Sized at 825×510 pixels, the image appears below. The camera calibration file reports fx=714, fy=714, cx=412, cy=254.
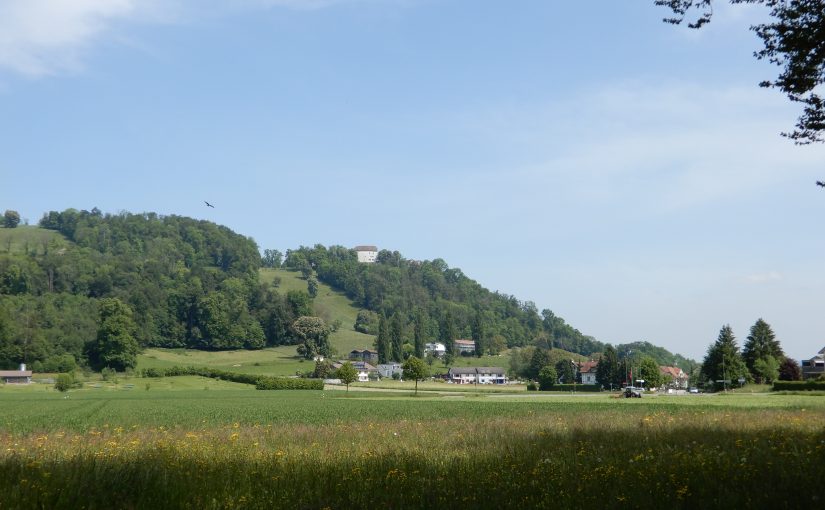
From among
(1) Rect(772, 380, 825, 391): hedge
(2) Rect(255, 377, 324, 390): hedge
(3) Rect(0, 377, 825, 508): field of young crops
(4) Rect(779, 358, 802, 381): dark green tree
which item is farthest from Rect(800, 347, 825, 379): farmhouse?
(3) Rect(0, 377, 825, 508): field of young crops

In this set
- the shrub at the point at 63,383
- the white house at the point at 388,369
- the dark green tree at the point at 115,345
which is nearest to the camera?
the shrub at the point at 63,383

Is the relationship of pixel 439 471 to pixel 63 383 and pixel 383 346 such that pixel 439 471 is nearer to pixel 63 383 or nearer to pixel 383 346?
pixel 63 383

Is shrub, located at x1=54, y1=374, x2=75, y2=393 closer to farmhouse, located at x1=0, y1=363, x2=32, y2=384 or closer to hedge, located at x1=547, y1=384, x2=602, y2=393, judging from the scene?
farmhouse, located at x1=0, y1=363, x2=32, y2=384

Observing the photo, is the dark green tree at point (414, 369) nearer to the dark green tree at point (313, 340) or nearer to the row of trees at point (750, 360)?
the row of trees at point (750, 360)

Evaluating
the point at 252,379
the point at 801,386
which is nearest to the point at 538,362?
the point at 252,379

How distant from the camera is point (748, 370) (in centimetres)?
11094

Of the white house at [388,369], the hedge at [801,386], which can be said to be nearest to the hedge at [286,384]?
the hedge at [801,386]

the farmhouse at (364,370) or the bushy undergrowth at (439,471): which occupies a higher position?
the bushy undergrowth at (439,471)

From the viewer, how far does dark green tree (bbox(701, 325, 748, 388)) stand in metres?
107

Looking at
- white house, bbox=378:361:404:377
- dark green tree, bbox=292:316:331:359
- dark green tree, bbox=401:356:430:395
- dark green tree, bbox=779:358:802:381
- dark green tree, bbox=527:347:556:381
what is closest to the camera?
dark green tree, bbox=401:356:430:395

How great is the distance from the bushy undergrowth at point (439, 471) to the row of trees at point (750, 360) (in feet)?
308

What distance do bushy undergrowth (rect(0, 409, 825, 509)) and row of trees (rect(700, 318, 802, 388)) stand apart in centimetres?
9398

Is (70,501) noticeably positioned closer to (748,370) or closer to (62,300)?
(748,370)

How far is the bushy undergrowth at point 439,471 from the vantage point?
11.4 meters
